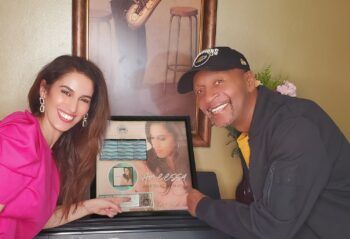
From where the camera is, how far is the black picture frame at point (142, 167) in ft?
5.17

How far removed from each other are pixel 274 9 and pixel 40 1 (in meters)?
1.12

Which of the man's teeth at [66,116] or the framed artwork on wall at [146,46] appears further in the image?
the framed artwork on wall at [146,46]

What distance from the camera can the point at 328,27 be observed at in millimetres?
2043

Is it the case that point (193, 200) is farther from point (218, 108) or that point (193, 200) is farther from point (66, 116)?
point (66, 116)

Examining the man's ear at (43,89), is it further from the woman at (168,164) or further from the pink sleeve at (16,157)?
the woman at (168,164)

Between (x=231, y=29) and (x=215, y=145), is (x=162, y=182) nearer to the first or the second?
(x=215, y=145)

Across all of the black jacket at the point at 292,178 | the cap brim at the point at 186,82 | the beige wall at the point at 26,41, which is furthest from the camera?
the beige wall at the point at 26,41

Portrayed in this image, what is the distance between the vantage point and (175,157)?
1684mm

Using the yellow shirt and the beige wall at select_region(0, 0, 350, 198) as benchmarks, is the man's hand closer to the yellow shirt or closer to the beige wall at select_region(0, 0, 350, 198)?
the yellow shirt

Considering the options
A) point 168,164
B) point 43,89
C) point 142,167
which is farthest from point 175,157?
point 43,89

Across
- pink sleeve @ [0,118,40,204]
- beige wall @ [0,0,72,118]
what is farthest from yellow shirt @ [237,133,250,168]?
beige wall @ [0,0,72,118]

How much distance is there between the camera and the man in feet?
3.61

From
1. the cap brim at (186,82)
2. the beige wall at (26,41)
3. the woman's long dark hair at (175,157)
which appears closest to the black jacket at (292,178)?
the cap brim at (186,82)

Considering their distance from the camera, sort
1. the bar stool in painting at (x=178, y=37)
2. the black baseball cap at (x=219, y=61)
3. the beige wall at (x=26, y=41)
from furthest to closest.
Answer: the bar stool in painting at (x=178, y=37) → the beige wall at (x=26, y=41) → the black baseball cap at (x=219, y=61)
